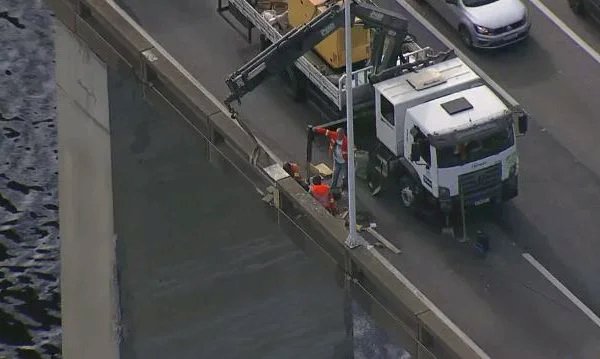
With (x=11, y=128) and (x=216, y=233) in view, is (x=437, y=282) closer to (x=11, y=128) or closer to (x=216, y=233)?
(x=216, y=233)

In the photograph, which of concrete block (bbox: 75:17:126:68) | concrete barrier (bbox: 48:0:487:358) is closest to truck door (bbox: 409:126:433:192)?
concrete barrier (bbox: 48:0:487:358)

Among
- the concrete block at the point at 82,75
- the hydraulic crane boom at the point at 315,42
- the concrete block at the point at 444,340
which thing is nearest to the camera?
the concrete block at the point at 444,340

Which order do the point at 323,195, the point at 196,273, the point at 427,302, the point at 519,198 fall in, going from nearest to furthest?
the point at 427,302 < the point at 323,195 < the point at 519,198 < the point at 196,273

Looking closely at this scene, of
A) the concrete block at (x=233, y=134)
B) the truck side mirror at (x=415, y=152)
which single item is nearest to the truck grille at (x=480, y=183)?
the truck side mirror at (x=415, y=152)

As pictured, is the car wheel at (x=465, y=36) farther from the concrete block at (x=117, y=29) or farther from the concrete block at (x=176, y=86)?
the concrete block at (x=117, y=29)

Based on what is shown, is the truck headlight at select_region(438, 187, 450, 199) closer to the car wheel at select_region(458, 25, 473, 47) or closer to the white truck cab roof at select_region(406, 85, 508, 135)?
the white truck cab roof at select_region(406, 85, 508, 135)

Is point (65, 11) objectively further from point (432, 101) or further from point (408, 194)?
point (408, 194)

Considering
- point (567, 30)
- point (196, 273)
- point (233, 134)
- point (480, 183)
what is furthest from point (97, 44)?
point (567, 30)
